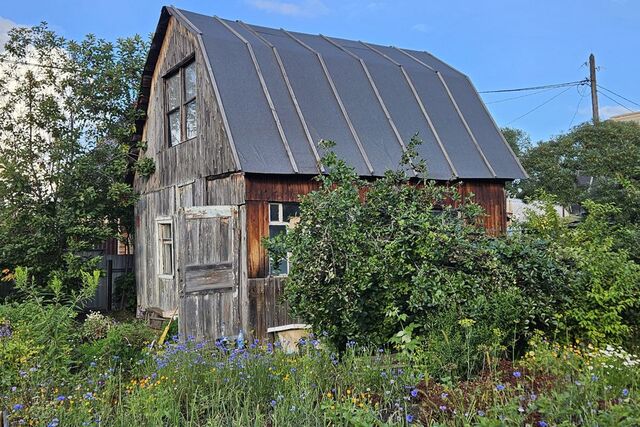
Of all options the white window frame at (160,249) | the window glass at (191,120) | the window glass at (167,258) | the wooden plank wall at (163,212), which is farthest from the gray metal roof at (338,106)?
the window glass at (167,258)

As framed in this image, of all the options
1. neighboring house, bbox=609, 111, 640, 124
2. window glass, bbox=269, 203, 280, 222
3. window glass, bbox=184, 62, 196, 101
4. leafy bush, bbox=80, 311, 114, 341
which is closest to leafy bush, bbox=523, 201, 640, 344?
window glass, bbox=269, 203, 280, 222

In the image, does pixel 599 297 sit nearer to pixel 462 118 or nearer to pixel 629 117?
pixel 462 118

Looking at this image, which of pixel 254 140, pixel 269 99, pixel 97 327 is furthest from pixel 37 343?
pixel 269 99

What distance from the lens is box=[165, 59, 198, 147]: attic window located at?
35.8 ft

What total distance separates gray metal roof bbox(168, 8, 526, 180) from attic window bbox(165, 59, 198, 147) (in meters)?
1.05

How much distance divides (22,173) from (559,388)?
1166cm

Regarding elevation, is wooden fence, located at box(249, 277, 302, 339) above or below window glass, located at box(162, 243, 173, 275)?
below

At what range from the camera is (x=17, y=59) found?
13016 mm

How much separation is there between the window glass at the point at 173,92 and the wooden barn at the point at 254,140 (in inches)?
1.6

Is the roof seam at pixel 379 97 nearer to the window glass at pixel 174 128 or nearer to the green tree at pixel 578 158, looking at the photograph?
the window glass at pixel 174 128

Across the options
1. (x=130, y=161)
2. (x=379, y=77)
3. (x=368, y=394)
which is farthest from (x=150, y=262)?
(x=368, y=394)

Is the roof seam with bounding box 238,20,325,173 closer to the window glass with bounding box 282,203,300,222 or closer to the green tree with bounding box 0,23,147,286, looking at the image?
the window glass with bounding box 282,203,300,222

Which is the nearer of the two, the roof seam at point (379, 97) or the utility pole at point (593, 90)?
the roof seam at point (379, 97)

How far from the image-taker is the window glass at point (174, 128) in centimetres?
1159
